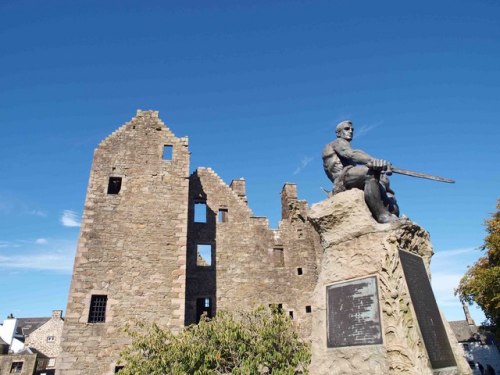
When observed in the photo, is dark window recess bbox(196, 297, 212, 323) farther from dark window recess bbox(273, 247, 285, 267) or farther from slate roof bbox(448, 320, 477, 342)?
slate roof bbox(448, 320, 477, 342)

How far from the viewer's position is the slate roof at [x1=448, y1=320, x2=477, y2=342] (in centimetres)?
4480

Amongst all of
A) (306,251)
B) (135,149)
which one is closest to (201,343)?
(135,149)

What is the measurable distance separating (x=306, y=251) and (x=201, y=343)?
14.8 metres

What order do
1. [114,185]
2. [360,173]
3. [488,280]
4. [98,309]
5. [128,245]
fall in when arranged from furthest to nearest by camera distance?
[488,280] → [114,185] → [128,245] → [98,309] → [360,173]

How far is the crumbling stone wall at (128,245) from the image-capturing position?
1511 cm

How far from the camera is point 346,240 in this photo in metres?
5.95

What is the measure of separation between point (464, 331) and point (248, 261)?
36.8 metres

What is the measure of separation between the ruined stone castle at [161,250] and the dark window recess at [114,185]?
0.17 feet

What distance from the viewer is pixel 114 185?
18875 mm

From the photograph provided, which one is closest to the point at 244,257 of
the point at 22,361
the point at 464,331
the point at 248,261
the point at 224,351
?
the point at 248,261

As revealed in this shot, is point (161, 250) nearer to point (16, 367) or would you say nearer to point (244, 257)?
point (244, 257)

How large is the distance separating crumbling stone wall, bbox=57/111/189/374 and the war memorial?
47 millimetres

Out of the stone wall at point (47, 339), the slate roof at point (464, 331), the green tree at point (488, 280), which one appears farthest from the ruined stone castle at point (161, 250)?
the stone wall at point (47, 339)

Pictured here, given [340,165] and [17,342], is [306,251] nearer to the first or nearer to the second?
[340,165]
